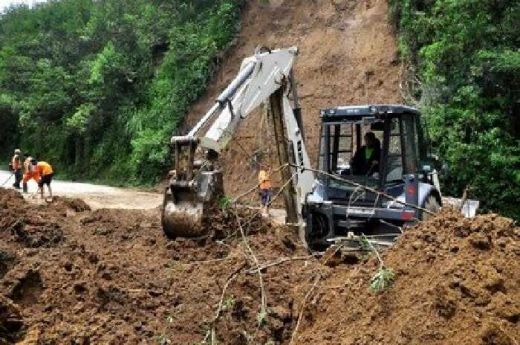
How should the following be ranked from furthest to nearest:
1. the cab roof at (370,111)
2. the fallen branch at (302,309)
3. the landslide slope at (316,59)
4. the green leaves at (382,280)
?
1. the landslide slope at (316,59)
2. the cab roof at (370,111)
3. the fallen branch at (302,309)
4. the green leaves at (382,280)

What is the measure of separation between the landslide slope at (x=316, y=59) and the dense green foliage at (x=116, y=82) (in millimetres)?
721

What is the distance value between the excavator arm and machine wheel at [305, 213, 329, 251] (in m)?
0.63

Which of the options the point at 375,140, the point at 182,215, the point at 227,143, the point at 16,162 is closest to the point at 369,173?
the point at 375,140

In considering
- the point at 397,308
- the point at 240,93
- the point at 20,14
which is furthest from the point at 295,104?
the point at 20,14

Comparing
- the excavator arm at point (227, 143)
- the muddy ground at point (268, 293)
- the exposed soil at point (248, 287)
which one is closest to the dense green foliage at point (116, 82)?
the excavator arm at point (227, 143)

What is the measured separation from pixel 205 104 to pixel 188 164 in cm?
1625

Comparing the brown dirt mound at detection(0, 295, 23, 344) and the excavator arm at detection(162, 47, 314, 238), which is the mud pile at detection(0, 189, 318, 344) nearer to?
the brown dirt mound at detection(0, 295, 23, 344)

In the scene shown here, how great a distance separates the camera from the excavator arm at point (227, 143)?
7.48 m

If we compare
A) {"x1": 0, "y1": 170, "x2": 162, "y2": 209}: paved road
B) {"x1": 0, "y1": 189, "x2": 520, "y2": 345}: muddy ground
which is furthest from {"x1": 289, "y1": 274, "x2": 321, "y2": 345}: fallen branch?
{"x1": 0, "y1": 170, "x2": 162, "y2": 209}: paved road

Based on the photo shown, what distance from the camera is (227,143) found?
8109 millimetres

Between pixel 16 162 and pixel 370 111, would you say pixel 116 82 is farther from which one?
pixel 370 111

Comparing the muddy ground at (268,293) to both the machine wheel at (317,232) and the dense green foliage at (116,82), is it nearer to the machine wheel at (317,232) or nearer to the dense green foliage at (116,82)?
the machine wheel at (317,232)

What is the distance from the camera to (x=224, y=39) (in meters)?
24.0

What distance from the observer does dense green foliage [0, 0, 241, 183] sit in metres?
23.8
